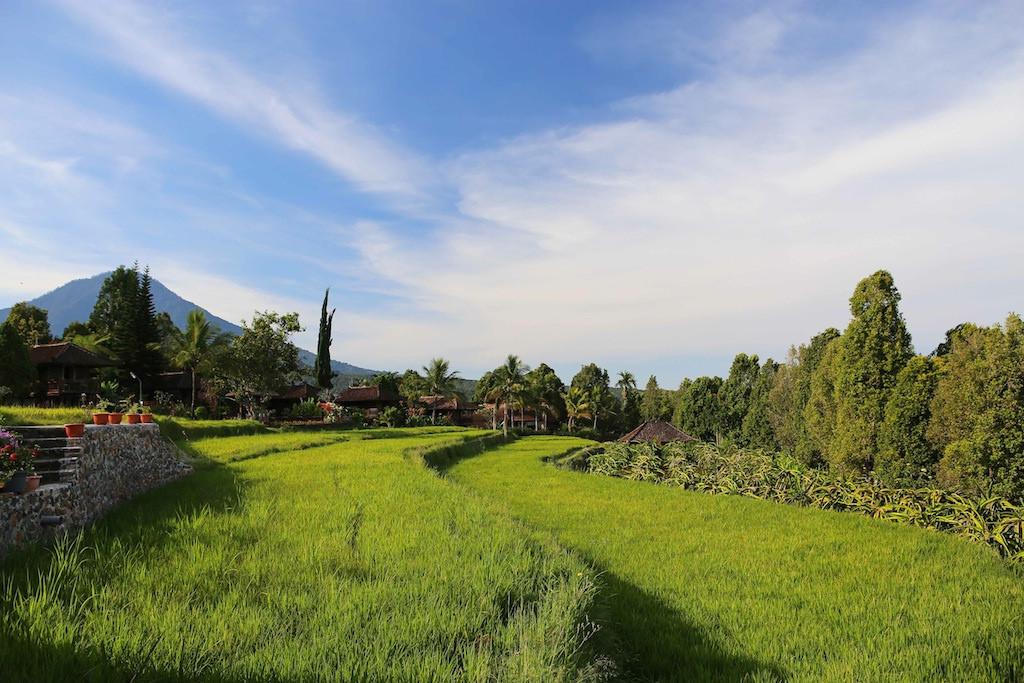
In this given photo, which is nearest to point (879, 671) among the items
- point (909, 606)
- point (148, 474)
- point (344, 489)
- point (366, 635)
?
point (909, 606)

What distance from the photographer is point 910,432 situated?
13.5 meters

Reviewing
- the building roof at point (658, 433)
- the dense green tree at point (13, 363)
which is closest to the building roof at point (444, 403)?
the building roof at point (658, 433)

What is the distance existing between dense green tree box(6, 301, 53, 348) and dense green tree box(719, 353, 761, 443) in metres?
50.9

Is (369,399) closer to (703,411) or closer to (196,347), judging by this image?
(196,347)

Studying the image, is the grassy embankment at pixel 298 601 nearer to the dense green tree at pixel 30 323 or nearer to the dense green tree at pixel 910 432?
the dense green tree at pixel 910 432

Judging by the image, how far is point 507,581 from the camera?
4750mm

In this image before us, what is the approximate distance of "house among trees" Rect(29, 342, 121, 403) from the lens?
28422 millimetres

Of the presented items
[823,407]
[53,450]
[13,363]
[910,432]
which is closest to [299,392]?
[13,363]

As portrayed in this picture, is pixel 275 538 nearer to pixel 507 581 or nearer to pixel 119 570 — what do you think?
pixel 119 570

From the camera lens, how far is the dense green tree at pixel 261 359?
33219 millimetres

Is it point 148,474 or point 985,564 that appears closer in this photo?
point 985,564

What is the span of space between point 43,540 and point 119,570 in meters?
2.56

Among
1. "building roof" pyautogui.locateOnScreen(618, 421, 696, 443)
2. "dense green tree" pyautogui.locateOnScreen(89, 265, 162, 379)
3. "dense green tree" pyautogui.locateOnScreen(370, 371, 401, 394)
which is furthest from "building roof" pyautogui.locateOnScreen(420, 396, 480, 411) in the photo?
"building roof" pyautogui.locateOnScreen(618, 421, 696, 443)

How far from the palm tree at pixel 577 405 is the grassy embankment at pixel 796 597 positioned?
4487 centimetres
